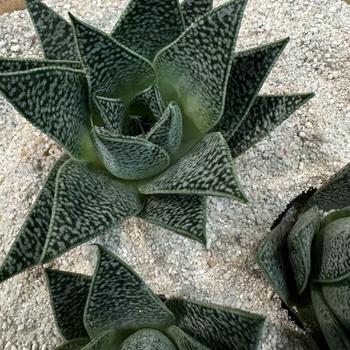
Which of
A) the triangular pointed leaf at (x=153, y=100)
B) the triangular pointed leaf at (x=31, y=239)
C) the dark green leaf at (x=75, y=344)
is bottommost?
the dark green leaf at (x=75, y=344)

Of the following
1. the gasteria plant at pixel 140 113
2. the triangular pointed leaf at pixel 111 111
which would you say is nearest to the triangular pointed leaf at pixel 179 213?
the gasteria plant at pixel 140 113

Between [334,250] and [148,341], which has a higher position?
[334,250]

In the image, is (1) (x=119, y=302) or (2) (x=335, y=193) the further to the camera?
(2) (x=335, y=193)

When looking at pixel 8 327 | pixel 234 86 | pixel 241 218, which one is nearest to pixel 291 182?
pixel 241 218

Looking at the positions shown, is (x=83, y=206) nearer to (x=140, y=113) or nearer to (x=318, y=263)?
(x=140, y=113)

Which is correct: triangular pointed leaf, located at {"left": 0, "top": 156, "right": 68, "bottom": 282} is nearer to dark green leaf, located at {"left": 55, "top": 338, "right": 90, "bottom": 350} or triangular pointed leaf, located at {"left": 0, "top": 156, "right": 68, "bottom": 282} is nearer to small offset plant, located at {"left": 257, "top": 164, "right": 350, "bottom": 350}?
dark green leaf, located at {"left": 55, "top": 338, "right": 90, "bottom": 350}

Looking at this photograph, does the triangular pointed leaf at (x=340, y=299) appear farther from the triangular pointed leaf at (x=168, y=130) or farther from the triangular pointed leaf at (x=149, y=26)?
the triangular pointed leaf at (x=149, y=26)

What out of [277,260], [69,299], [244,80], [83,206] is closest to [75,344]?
[69,299]
